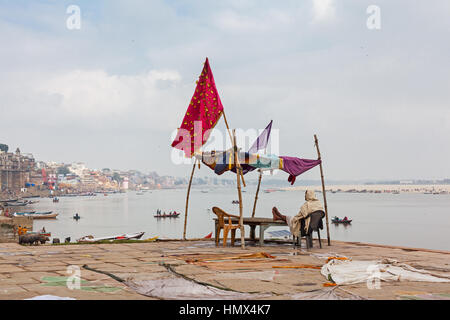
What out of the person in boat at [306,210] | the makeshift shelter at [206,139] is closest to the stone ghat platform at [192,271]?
the person in boat at [306,210]

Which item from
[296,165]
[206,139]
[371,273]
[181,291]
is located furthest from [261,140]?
[181,291]

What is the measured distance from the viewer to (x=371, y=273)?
17.7 feet

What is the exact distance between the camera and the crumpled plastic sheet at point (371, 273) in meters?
5.20

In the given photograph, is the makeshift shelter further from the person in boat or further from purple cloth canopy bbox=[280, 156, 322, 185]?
the person in boat

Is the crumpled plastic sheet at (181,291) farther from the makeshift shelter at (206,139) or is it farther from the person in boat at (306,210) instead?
the makeshift shelter at (206,139)

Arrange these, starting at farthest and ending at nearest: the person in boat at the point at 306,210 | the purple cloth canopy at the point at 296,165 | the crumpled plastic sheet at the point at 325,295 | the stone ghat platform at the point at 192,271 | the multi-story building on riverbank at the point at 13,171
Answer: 1. the multi-story building on riverbank at the point at 13,171
2. the purple cloth canopy at the point at 296,165
3. the person in boat at the point at 306,210
4. the stone ghat platform at the point at 192,271
5. the crumpled plastic sheet at the point at 325,295

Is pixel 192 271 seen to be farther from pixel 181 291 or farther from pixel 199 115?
pixel 199 115

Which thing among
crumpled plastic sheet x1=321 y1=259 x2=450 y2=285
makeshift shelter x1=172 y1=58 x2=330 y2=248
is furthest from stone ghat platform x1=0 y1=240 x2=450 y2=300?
makeshift shelter x1=172 y1=58 x2=330 y2=248

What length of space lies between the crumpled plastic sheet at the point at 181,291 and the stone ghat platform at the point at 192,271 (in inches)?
1.1

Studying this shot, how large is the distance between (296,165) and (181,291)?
5.94 m

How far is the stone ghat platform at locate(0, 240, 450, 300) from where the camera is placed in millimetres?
4434
